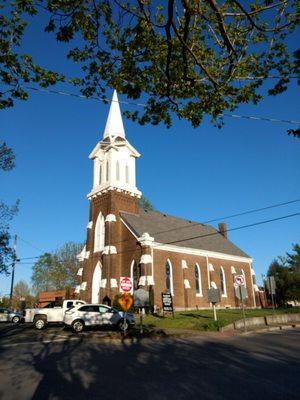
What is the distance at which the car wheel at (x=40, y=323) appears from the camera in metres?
24.4

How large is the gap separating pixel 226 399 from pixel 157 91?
7234 millimetres

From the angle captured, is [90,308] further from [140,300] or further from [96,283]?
[96,283]

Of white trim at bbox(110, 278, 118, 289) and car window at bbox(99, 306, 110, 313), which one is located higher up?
white trim at bbox(110, 278, 118, 289)

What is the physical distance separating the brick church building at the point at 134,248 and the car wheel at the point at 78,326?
12.9 metres

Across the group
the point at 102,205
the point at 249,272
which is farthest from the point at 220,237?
the point at 102,205

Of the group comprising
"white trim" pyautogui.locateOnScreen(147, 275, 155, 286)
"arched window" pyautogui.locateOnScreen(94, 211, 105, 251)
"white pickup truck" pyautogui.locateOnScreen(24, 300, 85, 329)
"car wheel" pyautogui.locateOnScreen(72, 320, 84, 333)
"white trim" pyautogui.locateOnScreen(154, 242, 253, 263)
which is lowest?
"car wheel" pyautogui.locateOnScreen(72, 320, 84, 333)

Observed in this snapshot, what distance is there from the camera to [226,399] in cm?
703

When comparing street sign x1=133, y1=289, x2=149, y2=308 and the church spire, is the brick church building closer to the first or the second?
the church spire

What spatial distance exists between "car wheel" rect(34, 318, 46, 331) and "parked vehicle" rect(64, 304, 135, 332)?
386cm

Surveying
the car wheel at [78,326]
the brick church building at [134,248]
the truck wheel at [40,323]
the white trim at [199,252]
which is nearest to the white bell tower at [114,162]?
the brick church building at [134,248]

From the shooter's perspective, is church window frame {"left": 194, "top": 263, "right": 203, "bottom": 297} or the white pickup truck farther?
church window frame {"left": 194, "top": 263, "right": 203, "bottom": 297}

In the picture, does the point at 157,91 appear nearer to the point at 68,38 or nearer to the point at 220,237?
the point at 68,38

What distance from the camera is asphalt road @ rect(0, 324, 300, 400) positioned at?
300 inches

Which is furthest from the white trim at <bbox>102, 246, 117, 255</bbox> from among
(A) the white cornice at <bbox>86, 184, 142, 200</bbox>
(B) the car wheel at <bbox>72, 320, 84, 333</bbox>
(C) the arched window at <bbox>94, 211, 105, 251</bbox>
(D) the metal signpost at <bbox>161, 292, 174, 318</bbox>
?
(B) the car wheel at <bbox>72, 320, 84, 333</bbox>
